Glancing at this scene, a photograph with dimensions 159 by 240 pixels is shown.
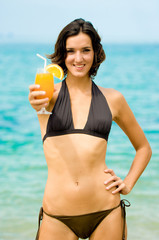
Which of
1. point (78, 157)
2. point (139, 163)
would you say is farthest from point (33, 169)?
point (78, 157)

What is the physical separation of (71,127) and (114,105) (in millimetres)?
393

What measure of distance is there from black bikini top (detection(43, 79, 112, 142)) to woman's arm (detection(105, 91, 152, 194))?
0.12m

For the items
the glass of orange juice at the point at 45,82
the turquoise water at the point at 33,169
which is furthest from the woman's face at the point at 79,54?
the turquoise water at the point at 33,169

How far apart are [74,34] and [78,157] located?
0.81 metres

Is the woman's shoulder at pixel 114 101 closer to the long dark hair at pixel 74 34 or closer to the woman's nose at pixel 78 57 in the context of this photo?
the long dark hair at pixel 74 34

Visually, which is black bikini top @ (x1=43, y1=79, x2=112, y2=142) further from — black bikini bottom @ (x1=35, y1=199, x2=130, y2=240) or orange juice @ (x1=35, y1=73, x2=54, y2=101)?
black bikini bottom @ (x1=35, y1=199, x2=130, y2=240)

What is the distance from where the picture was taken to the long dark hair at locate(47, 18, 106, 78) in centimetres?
285

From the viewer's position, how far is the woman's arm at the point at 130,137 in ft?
9.83

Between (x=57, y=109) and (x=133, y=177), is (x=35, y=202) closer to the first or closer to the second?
(x=133, y=177)

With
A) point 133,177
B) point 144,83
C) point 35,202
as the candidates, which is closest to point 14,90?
point 144,83

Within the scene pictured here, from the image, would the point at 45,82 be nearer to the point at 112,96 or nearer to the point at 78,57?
the point at 78,57

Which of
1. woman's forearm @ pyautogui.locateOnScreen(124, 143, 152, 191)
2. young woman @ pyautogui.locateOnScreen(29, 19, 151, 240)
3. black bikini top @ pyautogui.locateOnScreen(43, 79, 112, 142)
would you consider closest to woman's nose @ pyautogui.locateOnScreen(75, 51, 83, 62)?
young woman @ pyautogui.locateOnScreen(29, 19, 151, 240)

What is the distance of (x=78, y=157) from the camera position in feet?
9.07

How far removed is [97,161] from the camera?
111 inches
